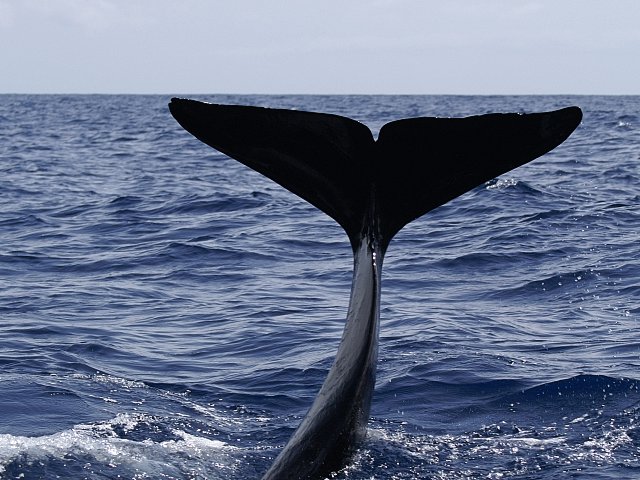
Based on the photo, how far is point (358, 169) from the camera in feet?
20.9

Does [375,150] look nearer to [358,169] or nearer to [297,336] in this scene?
[358,169]

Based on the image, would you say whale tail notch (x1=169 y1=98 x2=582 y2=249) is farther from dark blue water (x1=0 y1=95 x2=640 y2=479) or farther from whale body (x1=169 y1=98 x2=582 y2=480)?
dark blue water (x1=0 y1=95 x2=640 y2=479)

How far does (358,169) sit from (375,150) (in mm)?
158

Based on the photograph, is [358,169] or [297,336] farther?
[297,336]

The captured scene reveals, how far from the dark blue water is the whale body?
0.42 metres

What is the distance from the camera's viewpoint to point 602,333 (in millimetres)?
10141

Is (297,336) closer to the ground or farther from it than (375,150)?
closer to the ground

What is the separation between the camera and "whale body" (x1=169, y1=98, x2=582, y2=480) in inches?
232

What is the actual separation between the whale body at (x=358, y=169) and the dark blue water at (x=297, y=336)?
416 mm

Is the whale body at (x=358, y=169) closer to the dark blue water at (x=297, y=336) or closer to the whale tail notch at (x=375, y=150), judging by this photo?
the whale tail notch at (x=375, y=150)

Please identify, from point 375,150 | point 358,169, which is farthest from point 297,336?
point 375,150

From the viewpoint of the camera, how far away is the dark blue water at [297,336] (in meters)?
6.99

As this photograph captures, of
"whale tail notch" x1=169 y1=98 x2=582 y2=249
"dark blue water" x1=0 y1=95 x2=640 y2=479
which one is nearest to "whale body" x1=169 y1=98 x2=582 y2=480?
"whale tail notch" x1=169 y1=98 x2=582 y2=249

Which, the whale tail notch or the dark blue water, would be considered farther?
the dark blue water
